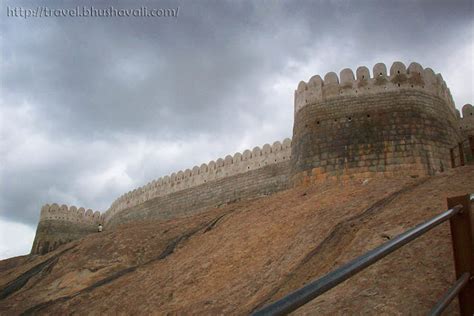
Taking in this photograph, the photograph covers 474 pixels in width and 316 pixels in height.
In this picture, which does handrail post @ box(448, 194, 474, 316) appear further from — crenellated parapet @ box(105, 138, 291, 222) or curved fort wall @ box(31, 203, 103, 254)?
curved fort wall @ box(31, 203, 103, 254)

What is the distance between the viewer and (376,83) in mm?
12922

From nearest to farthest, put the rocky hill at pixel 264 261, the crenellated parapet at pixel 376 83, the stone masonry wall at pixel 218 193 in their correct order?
the rocky hill at pixel 264 261 < the crenellated parapet at pixel 376 83 < the stone masonry wall at pixel 218 193

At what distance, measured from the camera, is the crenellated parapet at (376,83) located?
41.8ft

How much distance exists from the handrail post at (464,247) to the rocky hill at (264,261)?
41cm

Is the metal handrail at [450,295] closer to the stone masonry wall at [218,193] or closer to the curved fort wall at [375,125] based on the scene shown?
the curved fort wall at [375,125]

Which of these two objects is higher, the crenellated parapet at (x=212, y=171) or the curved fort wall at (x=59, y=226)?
the crenellated parapet at (x=212, y=171)

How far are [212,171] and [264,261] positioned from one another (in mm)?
14603

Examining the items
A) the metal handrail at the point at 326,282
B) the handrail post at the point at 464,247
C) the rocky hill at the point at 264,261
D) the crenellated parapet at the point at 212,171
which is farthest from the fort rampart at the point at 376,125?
the metal handrail at the point at 326,282

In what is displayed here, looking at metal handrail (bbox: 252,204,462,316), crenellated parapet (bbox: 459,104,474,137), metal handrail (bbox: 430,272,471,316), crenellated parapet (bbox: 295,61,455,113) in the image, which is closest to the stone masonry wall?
crenellated parapet (bbox: 295,61,455,113)

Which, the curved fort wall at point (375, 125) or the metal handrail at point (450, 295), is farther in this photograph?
the curved fort wall at point (375, 125)

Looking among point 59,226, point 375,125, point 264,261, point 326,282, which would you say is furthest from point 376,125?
point 59,226

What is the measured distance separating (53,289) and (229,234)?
4458mm

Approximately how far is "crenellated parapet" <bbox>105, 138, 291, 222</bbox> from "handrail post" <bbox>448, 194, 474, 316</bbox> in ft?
50.1

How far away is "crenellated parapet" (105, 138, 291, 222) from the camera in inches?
728
